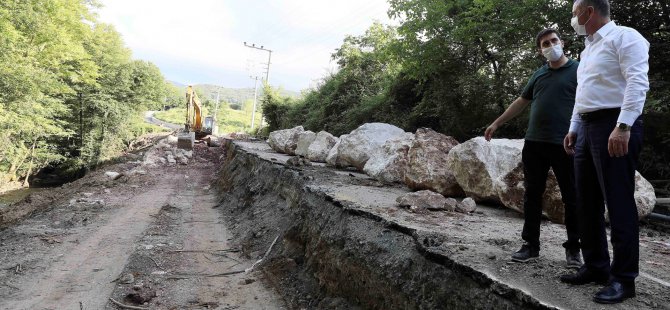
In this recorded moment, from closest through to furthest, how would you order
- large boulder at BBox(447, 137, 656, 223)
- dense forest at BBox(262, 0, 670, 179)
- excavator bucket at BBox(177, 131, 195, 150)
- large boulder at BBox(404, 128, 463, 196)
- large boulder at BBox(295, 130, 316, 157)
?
large boulder at BBox(447, 137, 656, 223)
dense forest at BBox(262, 0, 670, 179)
large boulder at BBox(404, 128, 463, 196)
large boulder at BBox(295, 130, 316, 157)
excavator bucket at BBox(177, 131, 195, 150)

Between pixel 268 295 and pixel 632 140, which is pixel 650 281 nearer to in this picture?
pixel 632 140

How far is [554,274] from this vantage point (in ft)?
9.02

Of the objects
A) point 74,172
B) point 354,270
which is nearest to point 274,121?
point 74,172

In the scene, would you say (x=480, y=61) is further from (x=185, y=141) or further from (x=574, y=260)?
(x=185, y=141)

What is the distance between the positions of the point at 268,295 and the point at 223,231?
4.01 meters

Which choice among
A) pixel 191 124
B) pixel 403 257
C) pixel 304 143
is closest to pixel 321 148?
pixel 304 143

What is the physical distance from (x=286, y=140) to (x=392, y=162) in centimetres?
876

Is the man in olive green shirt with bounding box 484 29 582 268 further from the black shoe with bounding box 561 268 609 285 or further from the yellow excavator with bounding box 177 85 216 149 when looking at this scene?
the yellow excavator with bounding box 177 85 216 149

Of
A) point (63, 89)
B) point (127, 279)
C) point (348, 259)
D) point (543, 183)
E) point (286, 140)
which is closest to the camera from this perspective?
point (543, 183)

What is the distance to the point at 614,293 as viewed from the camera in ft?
7.38

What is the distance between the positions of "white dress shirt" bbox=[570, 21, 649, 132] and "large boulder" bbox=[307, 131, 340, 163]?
9929mm

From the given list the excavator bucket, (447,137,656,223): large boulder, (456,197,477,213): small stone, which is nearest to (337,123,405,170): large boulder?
(447,137,656,223): large boulder

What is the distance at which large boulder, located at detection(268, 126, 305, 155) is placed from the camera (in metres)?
15.8

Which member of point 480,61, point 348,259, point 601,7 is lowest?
point 348,259
